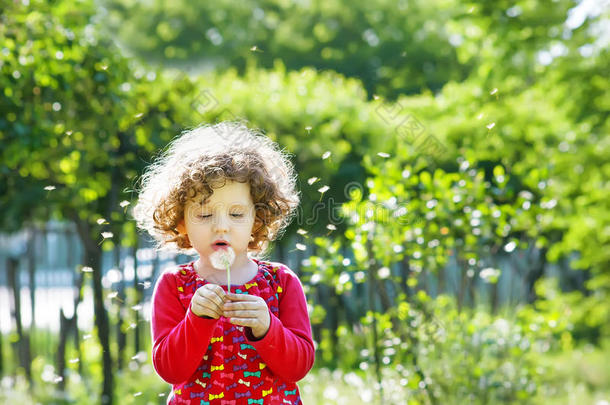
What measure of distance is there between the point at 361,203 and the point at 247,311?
196 centimetres

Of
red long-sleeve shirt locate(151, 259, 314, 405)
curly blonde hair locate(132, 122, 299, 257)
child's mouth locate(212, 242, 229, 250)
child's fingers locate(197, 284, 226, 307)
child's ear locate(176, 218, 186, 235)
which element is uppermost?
curly blonde hair locate(132, 122, 299, 257)

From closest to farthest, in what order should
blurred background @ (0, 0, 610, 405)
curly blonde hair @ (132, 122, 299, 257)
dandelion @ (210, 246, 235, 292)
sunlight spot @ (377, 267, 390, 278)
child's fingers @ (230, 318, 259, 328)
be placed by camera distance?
child's fingers @ (230, 318, 259, 328) → dandelion @ (210, 246, 235, 292) → curly blonde hair @ (132, 122, 299, 257) → sunlight spot @ (377, 267, 390, 278) → blurred background @ (0, 0, 610, 405)

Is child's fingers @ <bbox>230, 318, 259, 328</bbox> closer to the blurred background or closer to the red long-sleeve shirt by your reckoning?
the red long-sleeve shirt

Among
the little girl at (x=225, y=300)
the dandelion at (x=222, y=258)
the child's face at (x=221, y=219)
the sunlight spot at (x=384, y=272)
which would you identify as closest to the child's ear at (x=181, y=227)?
the little girl at (x=225, y=300)

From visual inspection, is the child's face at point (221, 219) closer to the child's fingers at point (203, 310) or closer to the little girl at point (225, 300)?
the little girl at point (225, 300)

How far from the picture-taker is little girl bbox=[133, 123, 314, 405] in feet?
4.95

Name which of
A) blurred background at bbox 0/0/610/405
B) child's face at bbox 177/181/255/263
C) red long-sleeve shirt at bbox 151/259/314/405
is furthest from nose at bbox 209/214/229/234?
blurred background at bbox 0/0/610/405

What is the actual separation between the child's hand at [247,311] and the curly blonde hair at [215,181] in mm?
288

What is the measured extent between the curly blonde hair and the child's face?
0.02 m

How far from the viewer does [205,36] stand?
17844 millimetres

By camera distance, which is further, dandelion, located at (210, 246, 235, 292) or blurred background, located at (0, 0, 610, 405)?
blurred background, located at (0, 0, 610, 405)

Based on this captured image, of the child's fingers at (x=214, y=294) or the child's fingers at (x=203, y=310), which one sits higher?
the child's fingers at (x=214, y=294)

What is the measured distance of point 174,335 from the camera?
1554mm

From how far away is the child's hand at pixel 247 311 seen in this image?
144cm
